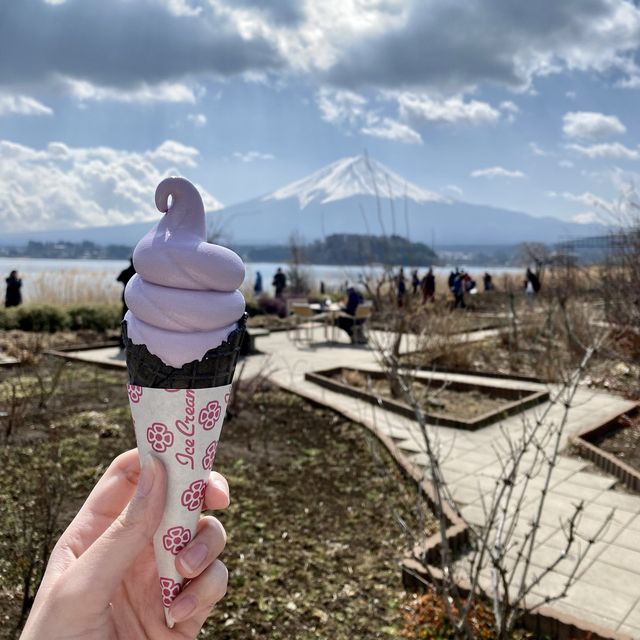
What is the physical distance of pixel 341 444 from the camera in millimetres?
6348

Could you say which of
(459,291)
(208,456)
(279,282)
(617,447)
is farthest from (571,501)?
(279,282)

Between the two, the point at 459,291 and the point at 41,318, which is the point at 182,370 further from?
the point at 459,291

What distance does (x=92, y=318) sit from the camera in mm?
15820

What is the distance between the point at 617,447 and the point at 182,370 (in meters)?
6.24

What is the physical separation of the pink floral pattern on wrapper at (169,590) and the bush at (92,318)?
584 inches

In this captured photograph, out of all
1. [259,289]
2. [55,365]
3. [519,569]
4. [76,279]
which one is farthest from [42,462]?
[259,289]

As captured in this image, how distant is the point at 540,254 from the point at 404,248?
1516 centimetres

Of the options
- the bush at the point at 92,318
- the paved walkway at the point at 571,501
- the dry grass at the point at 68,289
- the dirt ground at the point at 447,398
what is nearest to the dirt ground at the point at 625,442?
the paved walkway at the point at 571,501

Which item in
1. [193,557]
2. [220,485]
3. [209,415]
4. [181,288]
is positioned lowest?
[193,557]

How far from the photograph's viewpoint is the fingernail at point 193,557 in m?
1.47

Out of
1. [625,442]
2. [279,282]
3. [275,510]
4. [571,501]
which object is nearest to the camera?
[275,510]

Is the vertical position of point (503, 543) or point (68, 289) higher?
point (68, 289)

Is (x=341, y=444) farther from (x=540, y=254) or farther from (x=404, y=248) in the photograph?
(x=540, y=254)

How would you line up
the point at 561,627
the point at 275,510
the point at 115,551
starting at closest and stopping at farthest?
the point at 115,551
the point at 561,627
the point at 275,510
